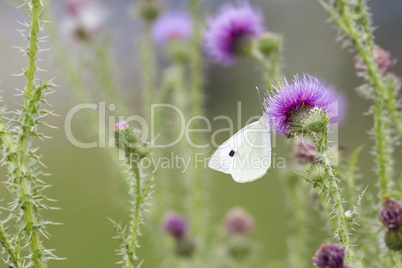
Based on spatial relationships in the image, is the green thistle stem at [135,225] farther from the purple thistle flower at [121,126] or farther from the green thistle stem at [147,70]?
the green thistle stem at [147,70]

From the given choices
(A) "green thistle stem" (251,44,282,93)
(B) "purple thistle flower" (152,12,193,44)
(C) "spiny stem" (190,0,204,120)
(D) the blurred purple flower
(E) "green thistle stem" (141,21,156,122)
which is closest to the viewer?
(A) "green thistle stem" (251,44,282,93)

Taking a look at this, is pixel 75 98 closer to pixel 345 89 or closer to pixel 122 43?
pixel 122 43

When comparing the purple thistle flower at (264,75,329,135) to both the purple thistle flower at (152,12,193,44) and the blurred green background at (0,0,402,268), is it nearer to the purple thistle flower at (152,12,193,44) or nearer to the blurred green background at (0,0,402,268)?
the purple thistle flower at (152,12,193,44)

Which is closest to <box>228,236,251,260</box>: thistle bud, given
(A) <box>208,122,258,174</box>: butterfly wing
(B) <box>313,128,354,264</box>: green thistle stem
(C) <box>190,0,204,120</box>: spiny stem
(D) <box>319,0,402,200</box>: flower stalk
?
(C) <box>190,0,204,120</box>: spiny stem

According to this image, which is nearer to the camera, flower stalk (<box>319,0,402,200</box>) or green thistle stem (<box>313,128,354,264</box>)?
green thistle stem (<box>313,128,354,264</box>)

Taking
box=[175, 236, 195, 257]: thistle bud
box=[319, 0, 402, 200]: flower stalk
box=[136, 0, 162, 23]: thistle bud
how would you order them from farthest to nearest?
box=[136, 0, 162, 23]: thistle bud → box=[175, 236, 195, 257]: thistle bud → box=[319, 0, 402, 200]: flower stalk

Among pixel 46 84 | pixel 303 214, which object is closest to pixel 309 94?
pixel 46 84

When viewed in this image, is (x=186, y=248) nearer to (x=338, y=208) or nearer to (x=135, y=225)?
(x=135, y=225)
